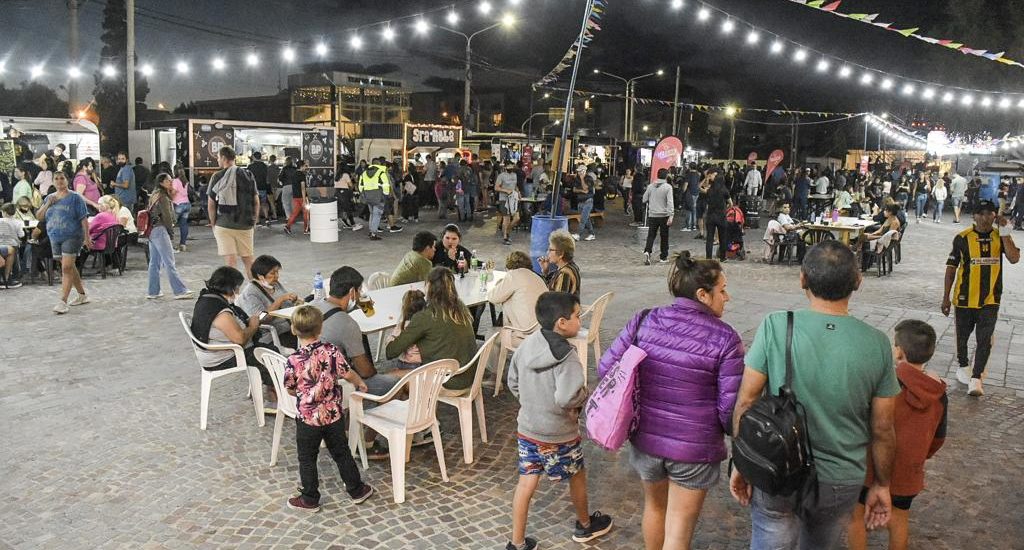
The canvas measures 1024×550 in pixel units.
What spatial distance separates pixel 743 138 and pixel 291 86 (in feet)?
143

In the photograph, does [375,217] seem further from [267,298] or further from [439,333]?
[439,333]

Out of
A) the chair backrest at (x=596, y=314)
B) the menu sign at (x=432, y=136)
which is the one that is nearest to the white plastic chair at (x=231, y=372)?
the chair backrest at (x=596, y=314)

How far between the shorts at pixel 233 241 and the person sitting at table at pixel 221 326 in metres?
3.70

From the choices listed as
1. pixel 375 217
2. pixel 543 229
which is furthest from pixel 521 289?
pixel 375 217

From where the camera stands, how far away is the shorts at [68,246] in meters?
8.16

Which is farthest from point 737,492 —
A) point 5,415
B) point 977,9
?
point 977,9

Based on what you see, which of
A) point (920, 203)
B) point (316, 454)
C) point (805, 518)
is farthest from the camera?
point (920, 203)

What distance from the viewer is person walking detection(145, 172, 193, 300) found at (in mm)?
8781

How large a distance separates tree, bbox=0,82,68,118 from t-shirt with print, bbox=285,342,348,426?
52.3 m

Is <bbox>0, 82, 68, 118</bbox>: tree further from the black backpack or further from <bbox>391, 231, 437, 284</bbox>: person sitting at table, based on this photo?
the black backpack

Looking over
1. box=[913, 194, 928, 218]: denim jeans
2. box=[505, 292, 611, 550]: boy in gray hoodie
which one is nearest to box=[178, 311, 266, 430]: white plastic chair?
box=[505, 292, 611, 550]: boy in gray hoodie

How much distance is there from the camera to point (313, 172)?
19.7m

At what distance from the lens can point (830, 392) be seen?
7.74 feet

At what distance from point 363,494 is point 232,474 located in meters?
0.92
